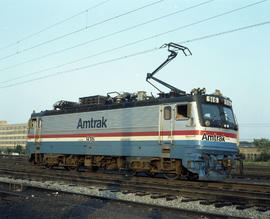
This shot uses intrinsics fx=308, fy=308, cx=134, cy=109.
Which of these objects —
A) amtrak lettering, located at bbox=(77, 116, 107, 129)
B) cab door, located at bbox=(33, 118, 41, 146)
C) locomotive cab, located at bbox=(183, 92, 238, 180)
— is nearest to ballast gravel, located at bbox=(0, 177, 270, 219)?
locomotive cab, located at bbox=(183, 92, 238, 180)

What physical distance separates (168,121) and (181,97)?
1.25 m

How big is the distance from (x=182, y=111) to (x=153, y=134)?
6.11ft

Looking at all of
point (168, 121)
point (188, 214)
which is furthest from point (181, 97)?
point (188, 214)

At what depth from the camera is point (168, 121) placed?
46.4 feet

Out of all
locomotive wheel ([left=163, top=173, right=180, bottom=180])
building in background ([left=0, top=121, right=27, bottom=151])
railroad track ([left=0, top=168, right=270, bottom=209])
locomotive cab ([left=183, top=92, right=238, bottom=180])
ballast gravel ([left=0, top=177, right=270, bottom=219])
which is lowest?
ballast gravel ([left=0, top=177, right=270, bottom=219])

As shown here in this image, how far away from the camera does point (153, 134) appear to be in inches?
575

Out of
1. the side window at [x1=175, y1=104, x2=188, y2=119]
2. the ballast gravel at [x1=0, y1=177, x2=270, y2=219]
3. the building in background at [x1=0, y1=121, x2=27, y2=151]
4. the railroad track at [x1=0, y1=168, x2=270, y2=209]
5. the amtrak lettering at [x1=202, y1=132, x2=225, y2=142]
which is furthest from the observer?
the building in background at [x1=0, y1=121, x2=27, y2=151]

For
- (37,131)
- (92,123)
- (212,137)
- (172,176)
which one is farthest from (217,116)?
(37,131)

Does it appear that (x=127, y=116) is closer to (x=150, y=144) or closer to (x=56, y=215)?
(x=150, y=144)

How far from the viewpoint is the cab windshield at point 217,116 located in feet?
43.8

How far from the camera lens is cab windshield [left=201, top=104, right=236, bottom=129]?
43.8 ft

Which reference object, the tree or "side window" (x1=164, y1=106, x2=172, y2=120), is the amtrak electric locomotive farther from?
the tree

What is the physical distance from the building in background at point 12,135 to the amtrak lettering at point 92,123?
137 meters

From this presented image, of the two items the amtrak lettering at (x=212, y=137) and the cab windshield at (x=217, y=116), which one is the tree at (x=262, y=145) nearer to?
the cab windshield at (x=217, y=116)
